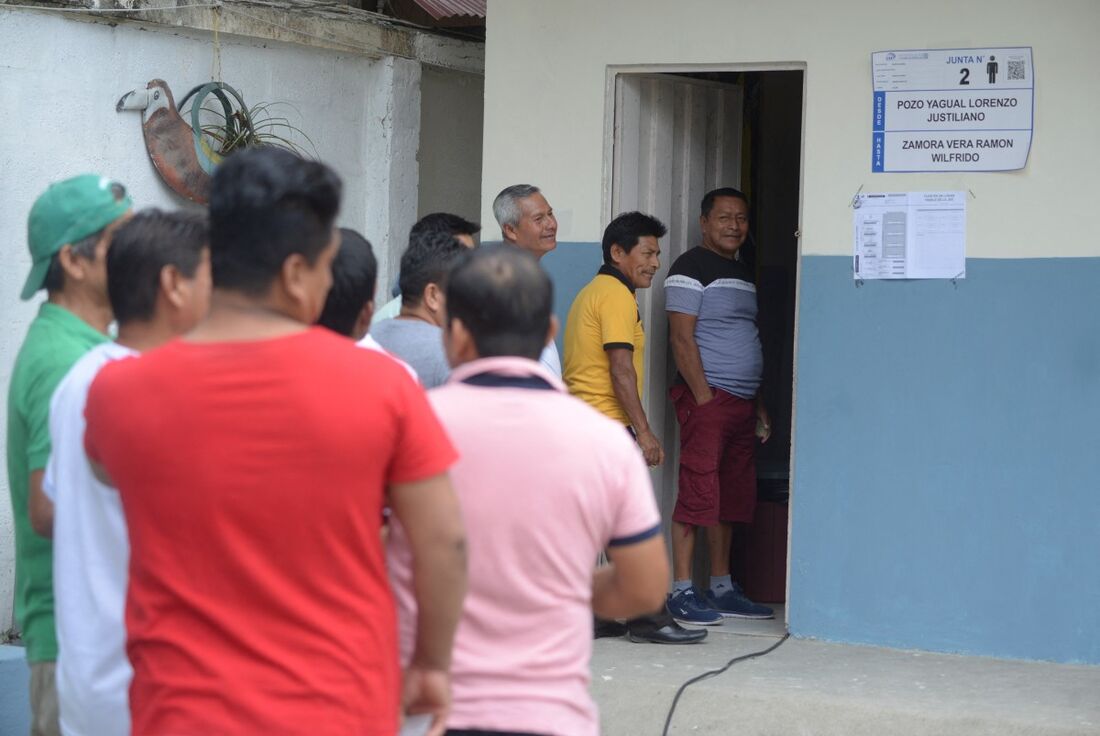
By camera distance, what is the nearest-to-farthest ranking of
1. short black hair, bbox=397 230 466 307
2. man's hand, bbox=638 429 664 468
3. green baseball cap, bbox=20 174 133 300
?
green baseball cap, bbox=20 174 133 300, short black hair, bbox=397 230 466 307, man's hand, bbox=638 429 664 468

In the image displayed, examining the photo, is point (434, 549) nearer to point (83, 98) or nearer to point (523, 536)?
point (523, 536)

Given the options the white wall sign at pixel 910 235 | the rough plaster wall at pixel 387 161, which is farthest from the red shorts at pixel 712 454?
the rough plaster wall at pixel 387 161

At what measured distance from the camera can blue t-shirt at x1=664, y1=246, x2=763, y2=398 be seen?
6391 millimetres

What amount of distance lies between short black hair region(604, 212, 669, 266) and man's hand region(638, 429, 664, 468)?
0.71m

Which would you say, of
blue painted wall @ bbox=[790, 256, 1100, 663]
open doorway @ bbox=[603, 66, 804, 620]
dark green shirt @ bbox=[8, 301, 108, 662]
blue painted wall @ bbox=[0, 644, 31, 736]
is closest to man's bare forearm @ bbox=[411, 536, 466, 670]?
dark green shirt @ bbox=[8, 301, 108, 662]

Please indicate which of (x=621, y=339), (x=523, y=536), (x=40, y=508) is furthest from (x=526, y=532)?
(x=621, y=339)

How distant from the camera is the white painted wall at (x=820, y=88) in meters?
5.55

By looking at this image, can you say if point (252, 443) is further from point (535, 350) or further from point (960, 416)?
point (960, 416)

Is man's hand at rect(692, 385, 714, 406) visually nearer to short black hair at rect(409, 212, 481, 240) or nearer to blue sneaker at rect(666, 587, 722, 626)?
blue sneaker at rect(666, 587, 722, 626)

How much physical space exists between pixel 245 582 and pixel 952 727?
354 centimetres

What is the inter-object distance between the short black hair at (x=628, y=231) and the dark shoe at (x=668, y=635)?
4.91 feet

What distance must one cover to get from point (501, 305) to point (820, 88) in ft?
12.1

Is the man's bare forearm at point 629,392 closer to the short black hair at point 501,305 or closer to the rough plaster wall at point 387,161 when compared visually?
the rough plaster wall at point 387,161

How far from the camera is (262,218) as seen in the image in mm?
2217
